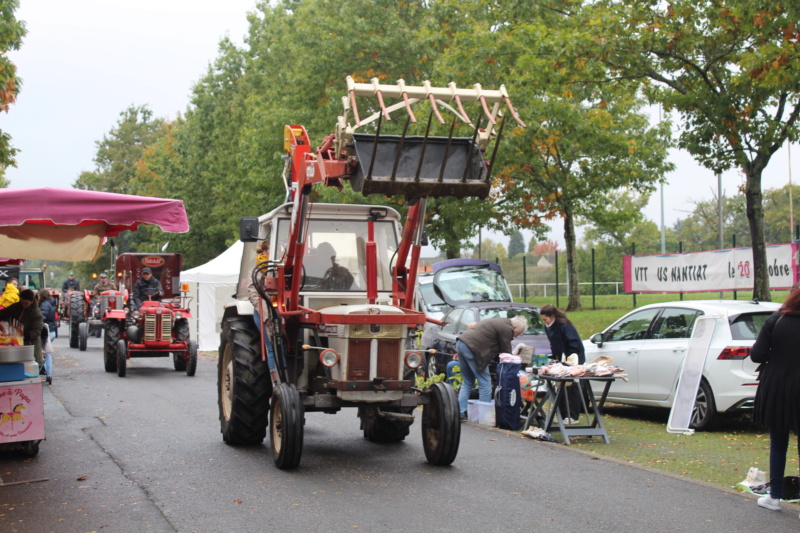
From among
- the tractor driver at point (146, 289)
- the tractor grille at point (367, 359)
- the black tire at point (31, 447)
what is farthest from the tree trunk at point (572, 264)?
the black tire at point (31, 447)

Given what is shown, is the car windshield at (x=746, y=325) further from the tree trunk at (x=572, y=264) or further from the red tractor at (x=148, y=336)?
the tree trunk at (x=572, y=264)

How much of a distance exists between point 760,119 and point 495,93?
29.5ft

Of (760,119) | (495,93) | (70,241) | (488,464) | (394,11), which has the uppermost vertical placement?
(394,11)

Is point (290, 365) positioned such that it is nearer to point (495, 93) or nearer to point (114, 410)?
point (495, 93)

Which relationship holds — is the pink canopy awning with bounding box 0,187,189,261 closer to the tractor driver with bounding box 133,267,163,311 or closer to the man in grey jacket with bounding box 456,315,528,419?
the man in grey jacket with bounding box 456,315,528,419

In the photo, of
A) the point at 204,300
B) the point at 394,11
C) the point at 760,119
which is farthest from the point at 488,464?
the point at 394,11

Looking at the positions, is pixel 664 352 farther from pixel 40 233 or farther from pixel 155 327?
pixel 155 327

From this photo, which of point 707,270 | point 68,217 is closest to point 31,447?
point 68,217

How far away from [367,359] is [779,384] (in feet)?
12.0

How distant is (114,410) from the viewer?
13297 millimetres

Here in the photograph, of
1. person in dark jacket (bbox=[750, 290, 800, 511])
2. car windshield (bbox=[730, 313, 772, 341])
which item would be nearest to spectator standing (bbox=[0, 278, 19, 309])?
person in dark jacket (bbox=[750, 290, 800, 511])

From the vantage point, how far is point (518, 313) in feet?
55.4

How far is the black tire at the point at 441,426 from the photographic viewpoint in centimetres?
871

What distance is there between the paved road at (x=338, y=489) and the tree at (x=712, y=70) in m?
7.43
